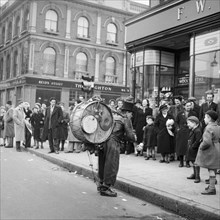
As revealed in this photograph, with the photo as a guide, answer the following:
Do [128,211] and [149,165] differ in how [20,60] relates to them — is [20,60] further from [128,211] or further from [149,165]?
[128,211]

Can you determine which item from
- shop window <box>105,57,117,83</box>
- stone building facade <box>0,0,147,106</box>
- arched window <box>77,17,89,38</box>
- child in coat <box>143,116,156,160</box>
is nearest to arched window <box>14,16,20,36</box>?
stone building facade <box>0,0,147,106</box>

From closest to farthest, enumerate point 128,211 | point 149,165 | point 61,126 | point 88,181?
1. point 128,211
2. point 88,181
3. point 149,165
4. point 61,126

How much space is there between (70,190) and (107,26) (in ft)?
90.9

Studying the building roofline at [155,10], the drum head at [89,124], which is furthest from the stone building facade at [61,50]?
the drum head at [89,124]

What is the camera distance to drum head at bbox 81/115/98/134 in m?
5.50

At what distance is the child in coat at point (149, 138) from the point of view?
10.0m

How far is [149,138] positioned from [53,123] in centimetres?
375

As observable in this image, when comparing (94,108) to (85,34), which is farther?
(85,34)

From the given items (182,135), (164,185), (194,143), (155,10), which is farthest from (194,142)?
(155,10)

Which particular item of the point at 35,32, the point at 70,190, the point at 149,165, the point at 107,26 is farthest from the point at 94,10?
the point at 70,190

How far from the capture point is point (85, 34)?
31.4 metres

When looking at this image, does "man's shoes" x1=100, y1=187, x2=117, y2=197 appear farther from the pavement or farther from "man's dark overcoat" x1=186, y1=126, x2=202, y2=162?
"man's dark overcoat" x1=186, y1=126, x2=202, y2=162

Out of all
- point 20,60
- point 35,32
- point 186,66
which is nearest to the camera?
point 186,66

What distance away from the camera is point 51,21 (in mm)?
29844
